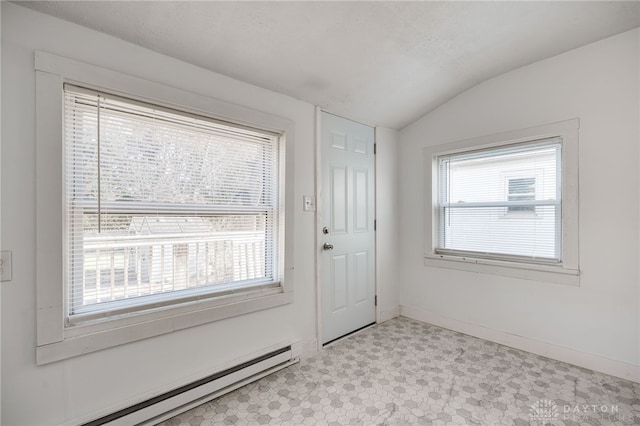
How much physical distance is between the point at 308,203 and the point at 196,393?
1.59 m

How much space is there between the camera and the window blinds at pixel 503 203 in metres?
2.59

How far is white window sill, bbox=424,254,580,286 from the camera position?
2.46 meters

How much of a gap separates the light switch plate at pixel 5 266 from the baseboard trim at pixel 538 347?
3.41 meters

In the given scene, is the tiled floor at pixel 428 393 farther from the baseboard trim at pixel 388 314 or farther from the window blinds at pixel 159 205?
the window blinds at pixel 159 205

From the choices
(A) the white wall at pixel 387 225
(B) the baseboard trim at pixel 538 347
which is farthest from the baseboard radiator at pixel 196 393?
(B) the baseboard trim at pixel 538 347

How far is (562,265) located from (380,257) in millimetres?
1614

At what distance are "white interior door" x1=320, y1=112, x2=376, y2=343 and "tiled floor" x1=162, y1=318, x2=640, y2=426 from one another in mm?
445

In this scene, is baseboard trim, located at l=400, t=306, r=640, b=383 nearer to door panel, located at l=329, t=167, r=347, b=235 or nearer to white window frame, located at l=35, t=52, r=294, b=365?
door panel, located at l=329, t=167, r=347, b=235

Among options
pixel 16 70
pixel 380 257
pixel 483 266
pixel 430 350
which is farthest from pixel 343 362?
pixel 16 70

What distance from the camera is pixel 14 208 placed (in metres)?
1.43

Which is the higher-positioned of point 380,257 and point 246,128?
point 246,128

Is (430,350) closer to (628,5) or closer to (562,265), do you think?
(562,265)

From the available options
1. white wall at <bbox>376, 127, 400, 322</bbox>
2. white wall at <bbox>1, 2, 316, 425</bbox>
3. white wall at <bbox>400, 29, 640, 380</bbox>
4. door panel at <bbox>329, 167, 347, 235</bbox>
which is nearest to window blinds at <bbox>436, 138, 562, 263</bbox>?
white wall at <bbox>400, 29, 640, 380</bbox>

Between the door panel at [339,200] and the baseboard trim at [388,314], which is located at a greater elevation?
the door panel at [339,200]
